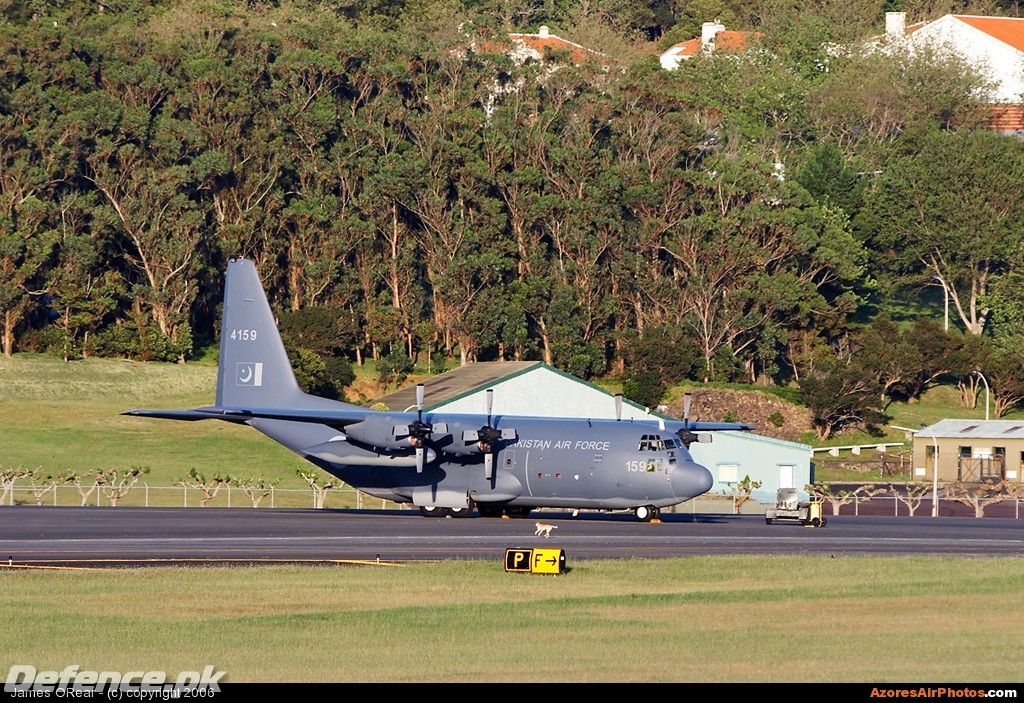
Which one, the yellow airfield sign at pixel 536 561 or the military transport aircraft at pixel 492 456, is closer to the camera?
the yellow airfield sign at pixel 536 561

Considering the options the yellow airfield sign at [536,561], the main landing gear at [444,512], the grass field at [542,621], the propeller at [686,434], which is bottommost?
the grass field at [542,621]

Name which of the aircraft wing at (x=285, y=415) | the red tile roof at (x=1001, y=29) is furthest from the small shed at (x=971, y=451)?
the red tile roof at (x=1001, y=29)

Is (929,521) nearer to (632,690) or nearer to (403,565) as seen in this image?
(403,565)

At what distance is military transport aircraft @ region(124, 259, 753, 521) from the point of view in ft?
163

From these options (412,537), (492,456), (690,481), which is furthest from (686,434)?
(412,537)

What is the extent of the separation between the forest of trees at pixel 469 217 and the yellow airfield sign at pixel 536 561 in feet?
195

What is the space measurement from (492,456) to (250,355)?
12169 mm

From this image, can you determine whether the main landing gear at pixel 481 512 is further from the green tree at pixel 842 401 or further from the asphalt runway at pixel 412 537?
the green tree at pixel 842 401

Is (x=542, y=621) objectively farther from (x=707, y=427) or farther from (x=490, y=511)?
(x=707, y=427)

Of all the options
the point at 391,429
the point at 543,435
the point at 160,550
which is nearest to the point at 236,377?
the point at 391,429

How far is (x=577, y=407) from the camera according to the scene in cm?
8500

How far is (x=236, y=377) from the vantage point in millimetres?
58844

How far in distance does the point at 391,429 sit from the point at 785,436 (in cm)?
4808

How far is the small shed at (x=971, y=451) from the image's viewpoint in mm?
81125
